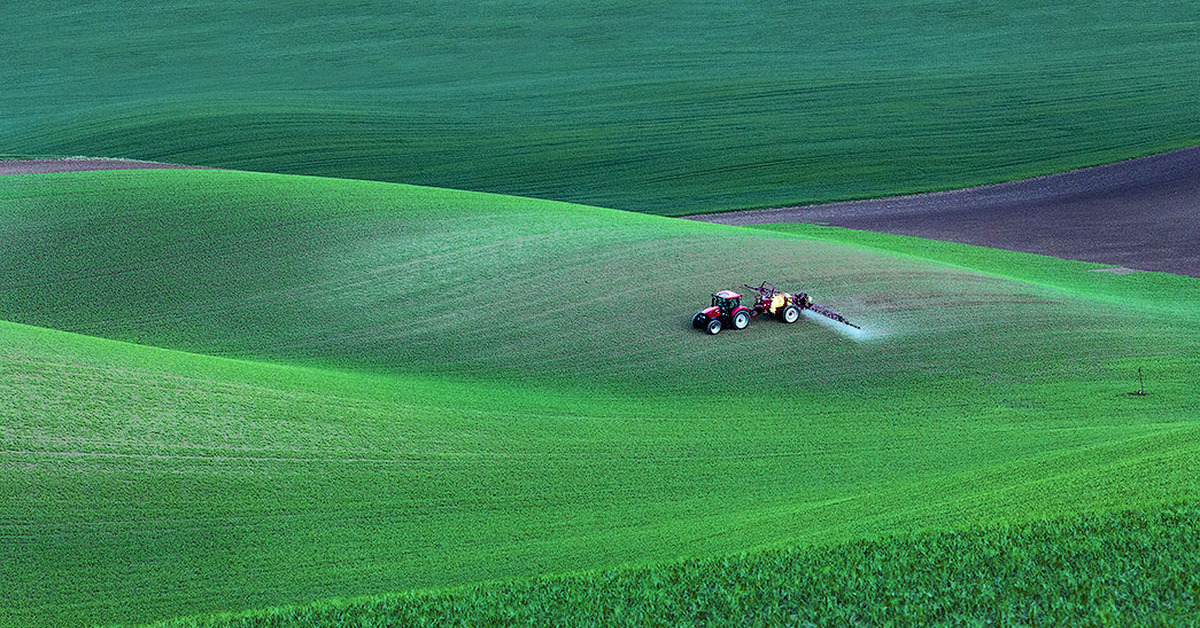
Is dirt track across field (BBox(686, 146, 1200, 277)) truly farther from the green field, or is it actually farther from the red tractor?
the red tractor

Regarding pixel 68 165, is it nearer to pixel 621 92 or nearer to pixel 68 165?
pixel 68 165

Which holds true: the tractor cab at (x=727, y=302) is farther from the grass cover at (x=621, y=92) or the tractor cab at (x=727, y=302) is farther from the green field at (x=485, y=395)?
the grass cover at (x=621, y=92)

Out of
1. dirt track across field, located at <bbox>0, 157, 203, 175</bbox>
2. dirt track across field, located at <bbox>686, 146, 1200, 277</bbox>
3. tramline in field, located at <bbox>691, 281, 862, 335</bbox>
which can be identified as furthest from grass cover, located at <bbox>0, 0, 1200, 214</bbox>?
tramline in field, located at <bbox>691, 281, 862, 335</bbox>

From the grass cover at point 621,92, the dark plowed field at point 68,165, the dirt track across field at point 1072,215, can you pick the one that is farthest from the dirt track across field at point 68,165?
the dirt track across field at point 1072,215

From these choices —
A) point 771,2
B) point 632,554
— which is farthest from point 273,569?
point 771,2

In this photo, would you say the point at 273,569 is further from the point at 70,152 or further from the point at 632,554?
the point at 70,152
